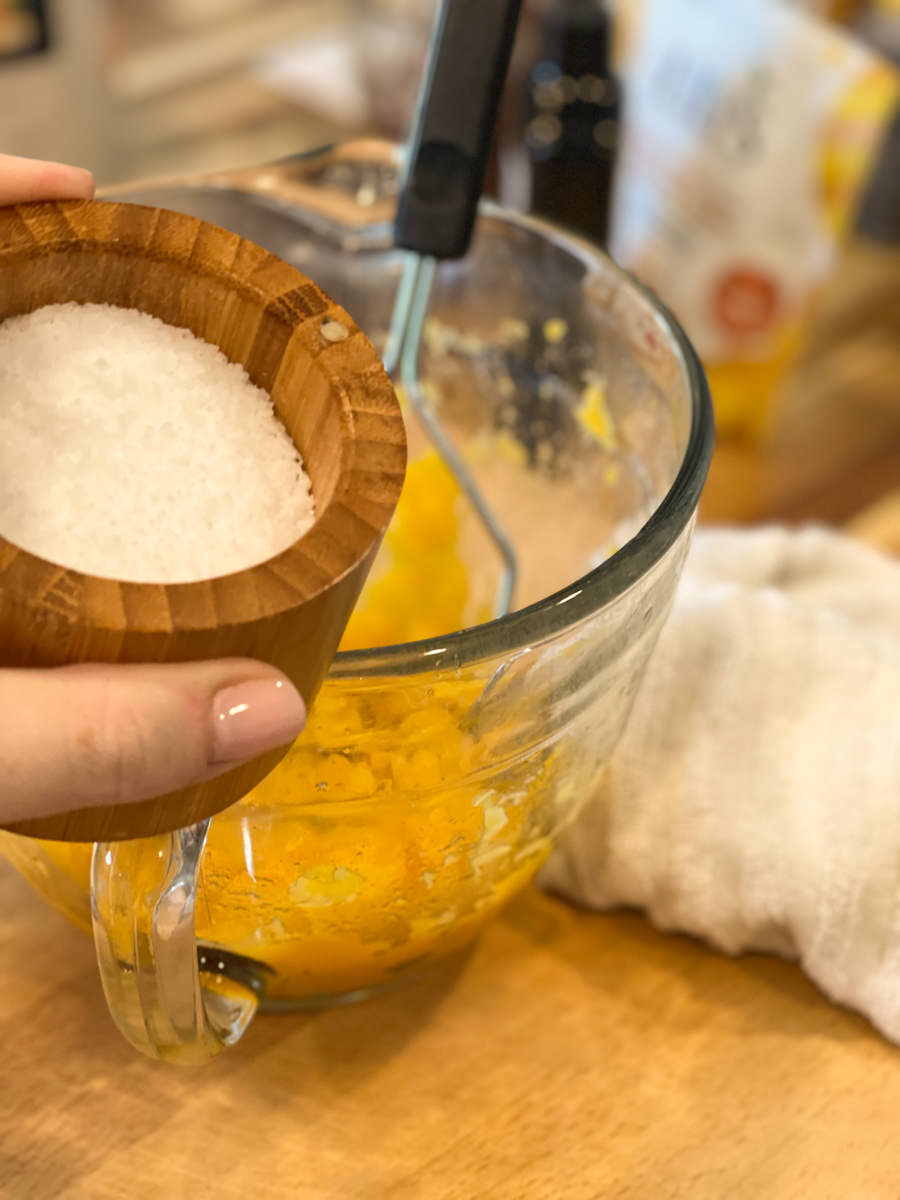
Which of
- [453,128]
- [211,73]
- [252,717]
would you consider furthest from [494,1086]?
[211,73]

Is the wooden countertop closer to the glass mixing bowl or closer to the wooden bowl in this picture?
the glass mixing bowl

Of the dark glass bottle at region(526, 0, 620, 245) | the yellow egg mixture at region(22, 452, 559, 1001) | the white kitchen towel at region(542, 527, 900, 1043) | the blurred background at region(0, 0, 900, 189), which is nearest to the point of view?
the yellow egg mixture at region(22, 452, 559, 1001)

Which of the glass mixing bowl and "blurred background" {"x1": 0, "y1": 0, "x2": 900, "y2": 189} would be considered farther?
"blurred background" {"x1": 0, "y1": 0, "x2": 900, "y2": 189}

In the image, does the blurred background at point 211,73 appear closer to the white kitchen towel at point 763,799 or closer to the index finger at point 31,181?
the white kitchen towel at point 763,799

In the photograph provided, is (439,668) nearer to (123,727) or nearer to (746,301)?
(123,727)

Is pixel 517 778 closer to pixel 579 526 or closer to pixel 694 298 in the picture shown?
pixel 579 526

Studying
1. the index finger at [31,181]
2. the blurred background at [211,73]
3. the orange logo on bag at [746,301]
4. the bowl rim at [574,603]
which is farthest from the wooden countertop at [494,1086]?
the blurred background at [211,73]

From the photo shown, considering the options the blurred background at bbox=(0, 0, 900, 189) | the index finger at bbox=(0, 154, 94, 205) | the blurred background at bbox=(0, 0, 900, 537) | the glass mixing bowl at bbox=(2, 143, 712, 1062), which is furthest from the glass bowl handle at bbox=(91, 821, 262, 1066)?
the blurred background at bbox=(0, 0, 900, 189)
